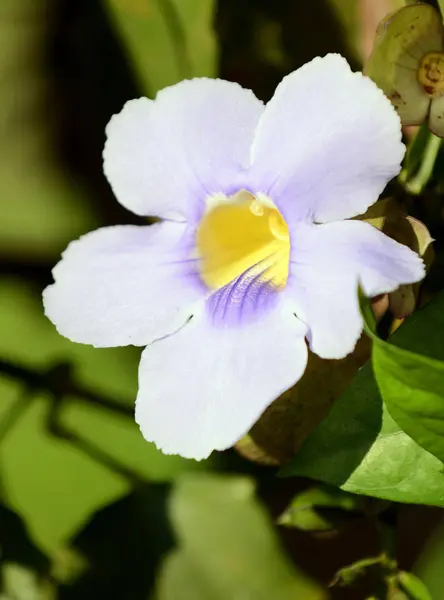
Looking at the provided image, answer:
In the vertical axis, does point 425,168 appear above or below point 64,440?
above

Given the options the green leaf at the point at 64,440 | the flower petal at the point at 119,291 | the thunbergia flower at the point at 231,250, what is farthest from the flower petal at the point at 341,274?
the green leaf at the point at 64,440

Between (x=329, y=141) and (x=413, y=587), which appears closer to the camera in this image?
(x=329, y=141)

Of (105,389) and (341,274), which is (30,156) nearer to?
(105,389)

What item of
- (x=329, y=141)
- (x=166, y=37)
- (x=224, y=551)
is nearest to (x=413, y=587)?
(x=224, y=551)

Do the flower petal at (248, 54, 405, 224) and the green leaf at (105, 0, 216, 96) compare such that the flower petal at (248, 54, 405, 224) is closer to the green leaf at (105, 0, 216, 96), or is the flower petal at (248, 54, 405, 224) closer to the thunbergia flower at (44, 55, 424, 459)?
the thunbergia flower at (44, 55, 424, 459)

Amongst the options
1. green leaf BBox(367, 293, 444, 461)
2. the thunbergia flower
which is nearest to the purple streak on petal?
the thunbergia flower

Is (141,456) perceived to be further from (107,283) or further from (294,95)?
(294,95)
